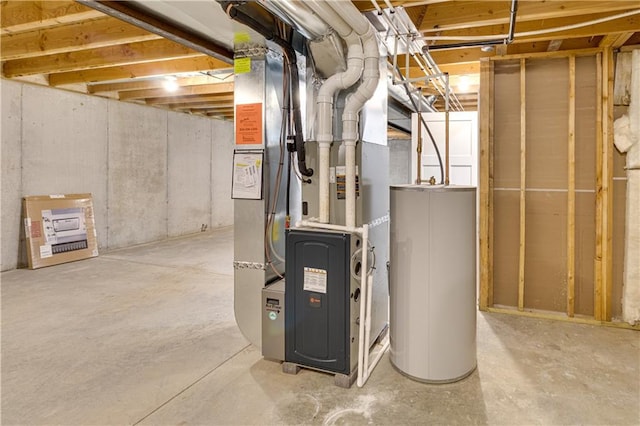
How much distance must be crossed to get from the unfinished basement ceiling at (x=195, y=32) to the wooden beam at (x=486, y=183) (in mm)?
288

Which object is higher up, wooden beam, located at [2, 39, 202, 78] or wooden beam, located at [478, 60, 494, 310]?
wooden beam, located at [2, 39, 202, 78]

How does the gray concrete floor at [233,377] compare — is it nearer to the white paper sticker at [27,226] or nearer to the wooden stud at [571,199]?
the wooden stud at [571,199]

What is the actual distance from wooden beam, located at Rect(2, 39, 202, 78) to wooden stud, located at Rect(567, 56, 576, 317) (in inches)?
130

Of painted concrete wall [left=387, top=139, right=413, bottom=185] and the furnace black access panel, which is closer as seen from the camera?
the furnace black access panel

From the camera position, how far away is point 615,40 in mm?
3057

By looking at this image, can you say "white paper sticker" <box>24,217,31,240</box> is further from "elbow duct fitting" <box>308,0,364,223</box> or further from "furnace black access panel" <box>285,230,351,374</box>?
"elbow duct fitting" <box>308,0,364,223</box>

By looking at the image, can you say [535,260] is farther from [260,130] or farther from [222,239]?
[222,239]

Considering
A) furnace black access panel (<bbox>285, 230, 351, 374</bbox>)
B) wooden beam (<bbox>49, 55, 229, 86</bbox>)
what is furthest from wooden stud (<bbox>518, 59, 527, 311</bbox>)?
wooden beam (<bbox>49, 55, 229, 86</bbox>)

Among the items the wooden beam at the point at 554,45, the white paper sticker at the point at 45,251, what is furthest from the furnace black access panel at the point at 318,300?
the white paper sticker at the point at 45,251

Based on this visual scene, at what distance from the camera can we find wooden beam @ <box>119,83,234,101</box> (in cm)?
544

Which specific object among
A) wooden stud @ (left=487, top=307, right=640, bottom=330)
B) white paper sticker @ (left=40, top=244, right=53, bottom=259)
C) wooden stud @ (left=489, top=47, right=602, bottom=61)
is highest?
wooden stud @ (left=489, top=47, right=602, bottom=61)

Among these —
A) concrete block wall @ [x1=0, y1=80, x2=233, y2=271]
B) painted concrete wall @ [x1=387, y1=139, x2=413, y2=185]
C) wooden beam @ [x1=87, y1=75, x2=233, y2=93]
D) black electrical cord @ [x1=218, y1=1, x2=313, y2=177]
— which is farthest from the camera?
painted concrete wall @ [x1=387, y1=139, x2=413, y2=185]

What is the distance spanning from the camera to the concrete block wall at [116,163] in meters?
4.93

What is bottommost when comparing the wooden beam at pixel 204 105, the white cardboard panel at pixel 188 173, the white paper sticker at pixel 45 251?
the white paper sticker at pixel 45 251
